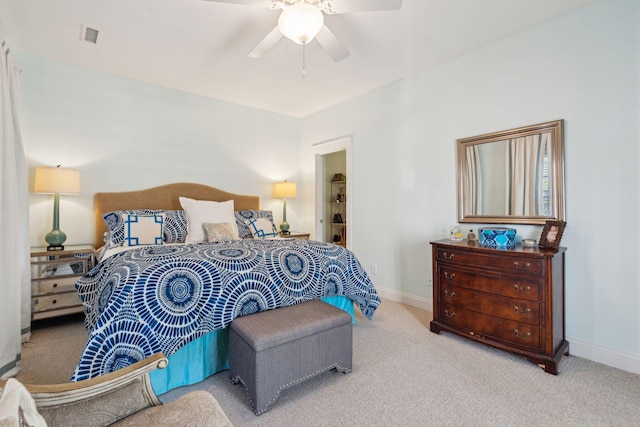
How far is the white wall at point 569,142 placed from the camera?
210 centimetres

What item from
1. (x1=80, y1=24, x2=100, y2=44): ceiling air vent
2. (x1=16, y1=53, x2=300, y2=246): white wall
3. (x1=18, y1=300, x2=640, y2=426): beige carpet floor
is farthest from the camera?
(x1=16, y1=53, x2=300, y2=246): white wall

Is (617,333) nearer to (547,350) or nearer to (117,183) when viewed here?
(547,350)

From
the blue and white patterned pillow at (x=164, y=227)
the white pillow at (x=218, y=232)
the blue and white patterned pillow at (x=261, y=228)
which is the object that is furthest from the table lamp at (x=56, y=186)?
the blue and white patterned pillow at (x=261, y=228)

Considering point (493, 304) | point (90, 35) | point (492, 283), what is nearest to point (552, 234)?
point (492, 283)

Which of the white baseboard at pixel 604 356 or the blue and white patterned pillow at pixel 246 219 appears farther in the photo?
the blue and white patterned pillow at pixel 246 219

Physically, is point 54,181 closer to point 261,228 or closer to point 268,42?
point 261,228

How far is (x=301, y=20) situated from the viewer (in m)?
1.85

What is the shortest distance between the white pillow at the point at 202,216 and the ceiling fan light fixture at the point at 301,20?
81.8 inches

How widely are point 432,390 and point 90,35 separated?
3.86 meters

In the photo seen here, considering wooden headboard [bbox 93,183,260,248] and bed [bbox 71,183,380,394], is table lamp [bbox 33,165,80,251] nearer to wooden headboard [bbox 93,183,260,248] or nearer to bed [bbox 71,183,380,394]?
wooden headboard [bbox 93,183,260,248]

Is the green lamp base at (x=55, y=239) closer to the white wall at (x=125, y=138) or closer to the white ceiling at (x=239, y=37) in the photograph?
the white wall at (x=125, y=138)

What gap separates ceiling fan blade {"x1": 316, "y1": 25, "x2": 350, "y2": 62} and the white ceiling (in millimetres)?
260

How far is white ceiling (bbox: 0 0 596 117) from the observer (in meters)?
2.27

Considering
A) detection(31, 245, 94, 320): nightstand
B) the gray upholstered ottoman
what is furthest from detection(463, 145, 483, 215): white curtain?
detection(31, 245, 94, 320): nightstand
